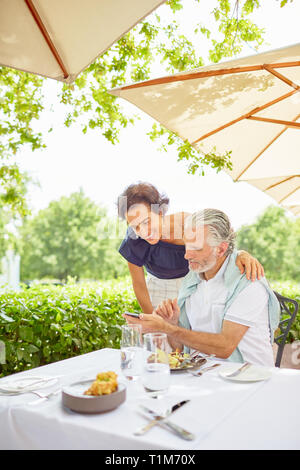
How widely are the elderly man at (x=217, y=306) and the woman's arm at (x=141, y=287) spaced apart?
0.75 m

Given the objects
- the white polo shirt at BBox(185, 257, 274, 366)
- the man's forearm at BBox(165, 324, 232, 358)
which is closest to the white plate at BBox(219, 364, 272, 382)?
the man's forearm at BBox(165, 324, 232, 358)

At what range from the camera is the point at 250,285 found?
7.32ft

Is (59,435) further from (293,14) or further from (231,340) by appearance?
(293,14)

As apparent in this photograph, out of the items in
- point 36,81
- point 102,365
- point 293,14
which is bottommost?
point 102,365

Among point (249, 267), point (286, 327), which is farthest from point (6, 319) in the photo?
point (286, 327)

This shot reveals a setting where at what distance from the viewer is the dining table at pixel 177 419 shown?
1.10 meters

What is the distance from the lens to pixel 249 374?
66.7 inches

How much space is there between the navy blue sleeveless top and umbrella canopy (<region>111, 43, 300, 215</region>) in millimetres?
933

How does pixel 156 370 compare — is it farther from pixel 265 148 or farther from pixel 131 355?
pixel 265 148

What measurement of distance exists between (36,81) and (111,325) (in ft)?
10.8

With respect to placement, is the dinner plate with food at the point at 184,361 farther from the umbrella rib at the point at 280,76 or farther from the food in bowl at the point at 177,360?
the umbrella rib at the point at 280,76

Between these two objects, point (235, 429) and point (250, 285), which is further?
point (250, 285)

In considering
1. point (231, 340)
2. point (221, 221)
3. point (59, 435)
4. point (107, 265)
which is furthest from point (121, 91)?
point (107, 265)

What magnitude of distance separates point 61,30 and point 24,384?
80.7 inches
